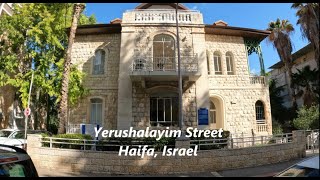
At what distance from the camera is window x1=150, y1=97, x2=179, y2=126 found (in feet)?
56.8

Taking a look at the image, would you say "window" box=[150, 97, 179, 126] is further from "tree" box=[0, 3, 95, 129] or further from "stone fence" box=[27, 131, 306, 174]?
"tree" box=[0, 3, 95, 129]

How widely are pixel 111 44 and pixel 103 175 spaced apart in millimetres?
10716

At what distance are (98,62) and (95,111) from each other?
3.50 meters

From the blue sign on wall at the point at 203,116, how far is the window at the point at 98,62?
7.48 meters

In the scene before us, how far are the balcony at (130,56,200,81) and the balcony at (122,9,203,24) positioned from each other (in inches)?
107

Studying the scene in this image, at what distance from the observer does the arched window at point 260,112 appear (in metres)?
19.1

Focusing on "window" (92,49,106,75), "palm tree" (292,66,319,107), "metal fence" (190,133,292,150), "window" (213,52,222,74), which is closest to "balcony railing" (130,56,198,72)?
"window" (213,52,222,74)

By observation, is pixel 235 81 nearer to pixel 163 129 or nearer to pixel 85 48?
pixel 163 129

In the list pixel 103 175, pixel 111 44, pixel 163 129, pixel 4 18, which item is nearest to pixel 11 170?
pixel 103 175

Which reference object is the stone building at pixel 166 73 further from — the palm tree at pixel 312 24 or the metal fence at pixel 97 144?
the palm tree at pixel 312 24

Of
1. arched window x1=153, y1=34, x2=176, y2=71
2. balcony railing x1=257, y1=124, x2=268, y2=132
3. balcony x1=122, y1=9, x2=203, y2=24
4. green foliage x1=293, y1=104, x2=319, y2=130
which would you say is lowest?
balcony railing x1=257, y1=124, x2=268, y2=132

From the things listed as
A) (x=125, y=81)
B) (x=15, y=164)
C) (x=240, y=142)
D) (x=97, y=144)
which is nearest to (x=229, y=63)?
(x=125, y=81)

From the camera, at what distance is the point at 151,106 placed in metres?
17.6

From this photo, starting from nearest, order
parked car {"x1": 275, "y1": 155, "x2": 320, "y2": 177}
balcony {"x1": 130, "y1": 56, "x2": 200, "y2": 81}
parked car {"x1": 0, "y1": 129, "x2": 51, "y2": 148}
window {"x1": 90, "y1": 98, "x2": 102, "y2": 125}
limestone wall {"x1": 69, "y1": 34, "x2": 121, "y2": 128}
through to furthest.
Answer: parked car {"x1": 275, "y1": 155, "x2": 320, "y2": 177} → parked car {"x1": 0, "y1": 129, "x2": 51, "y2": 148} → balcony {"x1": 130, "y1": 56, "x2": 200, "y2": 81} → limestone wall {"x1": 69, "y1": 34, "x2": 121, "y2": 128} → window {"x1": 90, "y1": 98, "x2": 102, "y2": 125}
